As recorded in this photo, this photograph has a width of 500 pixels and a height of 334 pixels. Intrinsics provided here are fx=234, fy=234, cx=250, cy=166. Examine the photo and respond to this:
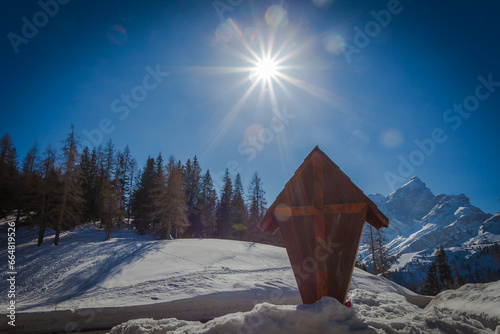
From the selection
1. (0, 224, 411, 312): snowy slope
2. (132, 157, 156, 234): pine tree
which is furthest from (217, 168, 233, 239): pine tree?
(0, 224, 411, 312): snowy slope

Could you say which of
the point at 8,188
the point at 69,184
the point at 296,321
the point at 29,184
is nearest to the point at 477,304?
the point at 296,321

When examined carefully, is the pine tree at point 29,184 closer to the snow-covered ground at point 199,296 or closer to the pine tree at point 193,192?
the snow-covered ground at point 199,296

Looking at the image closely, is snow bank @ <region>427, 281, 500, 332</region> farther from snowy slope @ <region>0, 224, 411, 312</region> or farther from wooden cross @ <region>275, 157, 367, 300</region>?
snowy slope @ <region>0, 224, 411, 312</region>

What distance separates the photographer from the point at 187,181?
45031 millimetres

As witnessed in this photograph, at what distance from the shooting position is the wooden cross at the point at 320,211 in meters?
4.60

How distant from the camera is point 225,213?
43250 mm

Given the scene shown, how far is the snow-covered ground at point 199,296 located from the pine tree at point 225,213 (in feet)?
65.4

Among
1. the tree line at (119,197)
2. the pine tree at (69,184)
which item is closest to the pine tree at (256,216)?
the tree line at (119,197)

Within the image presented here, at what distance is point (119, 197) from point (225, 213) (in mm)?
18692

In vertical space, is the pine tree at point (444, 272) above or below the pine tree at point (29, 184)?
below

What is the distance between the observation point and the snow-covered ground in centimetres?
353

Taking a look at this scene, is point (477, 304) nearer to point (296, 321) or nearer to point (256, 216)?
point (296, 321)

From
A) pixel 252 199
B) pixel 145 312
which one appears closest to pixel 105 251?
pixel 145 312

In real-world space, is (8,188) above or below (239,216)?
above
